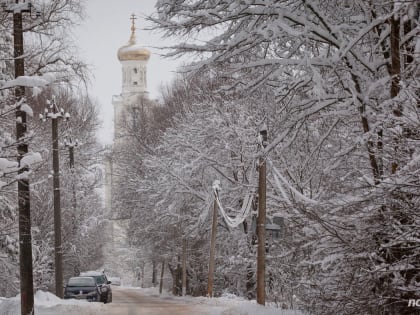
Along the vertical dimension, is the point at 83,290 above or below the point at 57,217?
below

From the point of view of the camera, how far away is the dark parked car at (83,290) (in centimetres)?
3052

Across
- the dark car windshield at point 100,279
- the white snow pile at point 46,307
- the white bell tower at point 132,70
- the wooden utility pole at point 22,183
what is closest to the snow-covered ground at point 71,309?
the white snow pile at point 46,307

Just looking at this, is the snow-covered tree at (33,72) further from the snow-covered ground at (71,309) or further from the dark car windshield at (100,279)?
the dark car windshield at (100,279)

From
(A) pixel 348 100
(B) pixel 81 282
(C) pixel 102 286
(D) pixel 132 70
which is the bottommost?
(C) pixel 102 286

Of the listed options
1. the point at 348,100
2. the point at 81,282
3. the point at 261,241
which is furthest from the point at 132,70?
the point at 348,100

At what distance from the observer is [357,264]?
9.84 meters

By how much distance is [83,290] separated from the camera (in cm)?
3081

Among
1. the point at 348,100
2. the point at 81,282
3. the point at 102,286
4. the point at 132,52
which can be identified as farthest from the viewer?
the point at 132,52

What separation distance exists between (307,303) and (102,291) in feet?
70.1

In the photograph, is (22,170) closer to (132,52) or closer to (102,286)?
(102,286)

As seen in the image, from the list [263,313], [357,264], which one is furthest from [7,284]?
[357,264]

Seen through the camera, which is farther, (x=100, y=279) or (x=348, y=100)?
(x=100, y=279)

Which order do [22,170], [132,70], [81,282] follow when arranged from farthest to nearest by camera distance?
[132,70]
[81,282]
[22,170]

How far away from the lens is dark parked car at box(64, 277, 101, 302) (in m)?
30.5
